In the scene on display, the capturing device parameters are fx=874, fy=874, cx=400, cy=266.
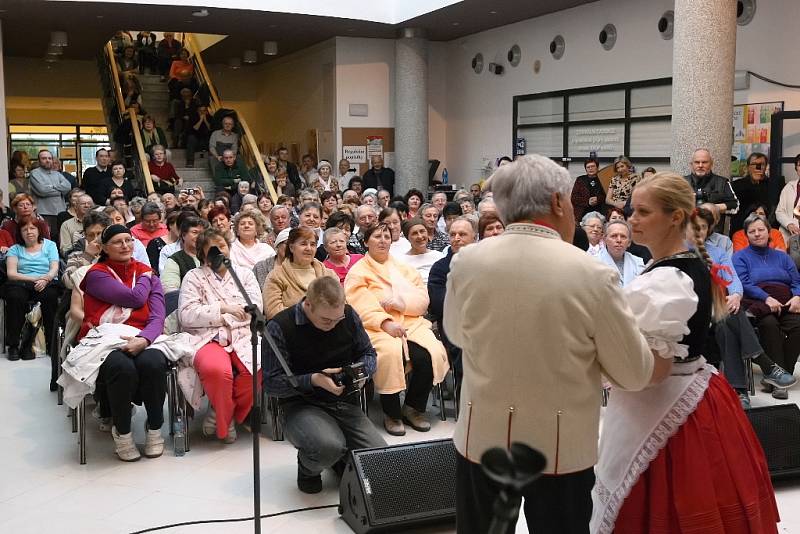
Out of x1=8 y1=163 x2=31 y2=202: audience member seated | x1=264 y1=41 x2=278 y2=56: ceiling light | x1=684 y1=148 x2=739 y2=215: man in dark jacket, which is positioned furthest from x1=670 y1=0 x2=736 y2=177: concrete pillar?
x1=264 y1=41 x2=278 y2=56: ceiling light

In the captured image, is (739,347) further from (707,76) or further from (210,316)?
(707,76)

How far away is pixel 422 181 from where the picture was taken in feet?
52.2

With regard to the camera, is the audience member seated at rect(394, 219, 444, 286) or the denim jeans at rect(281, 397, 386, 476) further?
the audience member seated at rect(394, 219, 444, 286)

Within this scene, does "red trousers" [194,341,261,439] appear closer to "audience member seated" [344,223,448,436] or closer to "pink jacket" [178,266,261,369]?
"pink jacket" [178,266,261,369]

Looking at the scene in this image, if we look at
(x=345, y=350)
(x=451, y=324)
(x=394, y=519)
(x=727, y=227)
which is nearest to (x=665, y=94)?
(x=727, y=227)

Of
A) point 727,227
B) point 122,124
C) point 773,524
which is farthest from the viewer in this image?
point 122,124

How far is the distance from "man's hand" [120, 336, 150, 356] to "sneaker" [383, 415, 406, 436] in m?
1.51

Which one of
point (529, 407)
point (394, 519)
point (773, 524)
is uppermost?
point (529, 407)

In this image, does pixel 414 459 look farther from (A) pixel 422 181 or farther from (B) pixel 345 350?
(A) pixel 422 181

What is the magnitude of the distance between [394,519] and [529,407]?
170cm

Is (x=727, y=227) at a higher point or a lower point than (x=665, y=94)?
lower

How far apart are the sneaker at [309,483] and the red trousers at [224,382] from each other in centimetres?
74

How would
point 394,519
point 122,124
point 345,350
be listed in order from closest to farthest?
point 394,519, point 345,350, point 122,124

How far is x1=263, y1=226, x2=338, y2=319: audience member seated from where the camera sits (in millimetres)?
5527
